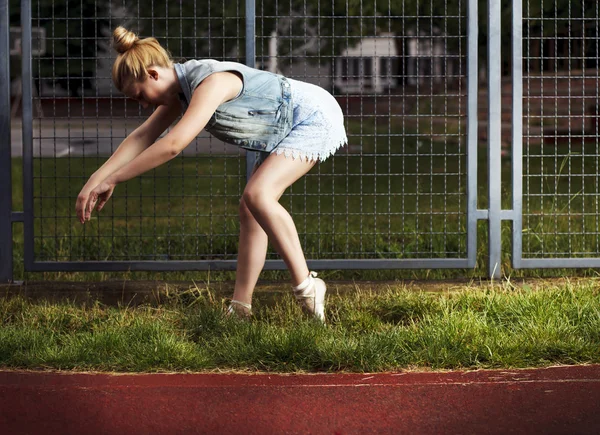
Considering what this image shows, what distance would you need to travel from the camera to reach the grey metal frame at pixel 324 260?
6.14m

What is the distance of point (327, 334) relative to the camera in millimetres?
4965

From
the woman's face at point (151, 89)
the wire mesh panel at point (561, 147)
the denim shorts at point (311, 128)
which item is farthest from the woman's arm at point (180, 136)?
the wire mesh panel at point (561, 147)

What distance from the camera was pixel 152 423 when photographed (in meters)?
3.92

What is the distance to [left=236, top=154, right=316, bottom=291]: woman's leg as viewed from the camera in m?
5.12

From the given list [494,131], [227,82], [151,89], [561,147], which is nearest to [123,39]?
[151,89]

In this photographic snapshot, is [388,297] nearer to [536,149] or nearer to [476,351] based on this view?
[476,351]

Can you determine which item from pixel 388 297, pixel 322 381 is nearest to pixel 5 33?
pixel 388 297

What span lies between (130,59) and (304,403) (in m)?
1.79

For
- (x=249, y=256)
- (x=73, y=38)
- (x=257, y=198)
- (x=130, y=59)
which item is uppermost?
(x=73, y=38)

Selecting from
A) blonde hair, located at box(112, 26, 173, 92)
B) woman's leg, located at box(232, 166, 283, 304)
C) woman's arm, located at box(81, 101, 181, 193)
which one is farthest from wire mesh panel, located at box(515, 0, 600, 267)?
blonde hair, located at box(112, 26, 173, 92)

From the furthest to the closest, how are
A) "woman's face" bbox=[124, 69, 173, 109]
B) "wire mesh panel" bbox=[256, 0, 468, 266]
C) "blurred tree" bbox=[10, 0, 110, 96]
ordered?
"wire mesh panel" bbox=[256, 0, 468, 266]
"blurred tree" bbox=[10, 0, 110, 96]
"woman's face" bbox=[124, 69, 173, 109]

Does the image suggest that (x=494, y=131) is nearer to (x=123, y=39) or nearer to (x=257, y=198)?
(x=257, y=198)

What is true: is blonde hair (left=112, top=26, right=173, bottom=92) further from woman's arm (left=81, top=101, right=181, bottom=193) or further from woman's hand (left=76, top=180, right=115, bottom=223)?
woman's hand (left=76, top=180, right=115, bottom=223)

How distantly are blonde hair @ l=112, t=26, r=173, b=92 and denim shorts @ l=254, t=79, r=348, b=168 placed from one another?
735 millimetres
